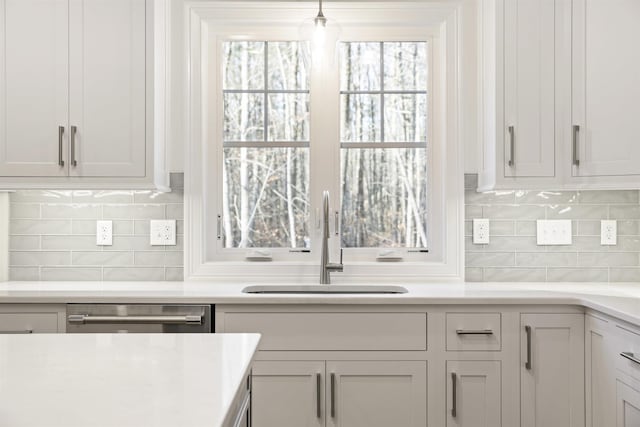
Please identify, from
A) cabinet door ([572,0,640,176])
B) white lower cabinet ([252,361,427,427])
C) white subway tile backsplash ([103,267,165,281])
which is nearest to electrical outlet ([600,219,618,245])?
cabinet door ([572,0,640,176])

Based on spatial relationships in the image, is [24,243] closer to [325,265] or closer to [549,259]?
[325,265]

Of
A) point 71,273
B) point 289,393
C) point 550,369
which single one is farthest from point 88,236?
point 550,369

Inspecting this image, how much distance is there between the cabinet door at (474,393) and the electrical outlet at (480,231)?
0.73 meters

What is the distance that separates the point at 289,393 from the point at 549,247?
1531mm

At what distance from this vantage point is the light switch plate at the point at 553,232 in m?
2.71

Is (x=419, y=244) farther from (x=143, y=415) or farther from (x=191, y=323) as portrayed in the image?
(x=143, y=415)

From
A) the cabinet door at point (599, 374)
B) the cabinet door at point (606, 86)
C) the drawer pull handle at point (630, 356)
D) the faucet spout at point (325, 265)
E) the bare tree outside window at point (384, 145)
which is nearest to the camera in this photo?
the drawer pull handle at point (630, 356)

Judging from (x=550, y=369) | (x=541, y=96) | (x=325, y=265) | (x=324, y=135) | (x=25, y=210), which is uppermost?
(x=541, y=96)

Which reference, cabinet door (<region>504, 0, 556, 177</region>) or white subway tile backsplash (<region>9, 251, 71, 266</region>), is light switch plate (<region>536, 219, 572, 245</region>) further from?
white subway tile backsplash (<region>9, 251, 71, 266</region>)

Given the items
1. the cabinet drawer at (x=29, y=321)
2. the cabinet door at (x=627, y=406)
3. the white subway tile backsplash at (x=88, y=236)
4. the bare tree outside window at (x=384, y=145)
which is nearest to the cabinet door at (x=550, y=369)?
the cabinet door at (x=627, y=406)

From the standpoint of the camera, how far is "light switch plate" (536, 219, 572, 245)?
271cm

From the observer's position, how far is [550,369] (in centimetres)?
216

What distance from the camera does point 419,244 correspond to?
2.82 meters

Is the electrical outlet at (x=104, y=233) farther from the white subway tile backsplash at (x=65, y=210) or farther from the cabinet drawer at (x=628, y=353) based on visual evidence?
the cabinet drawer at (x=628, y=353)
